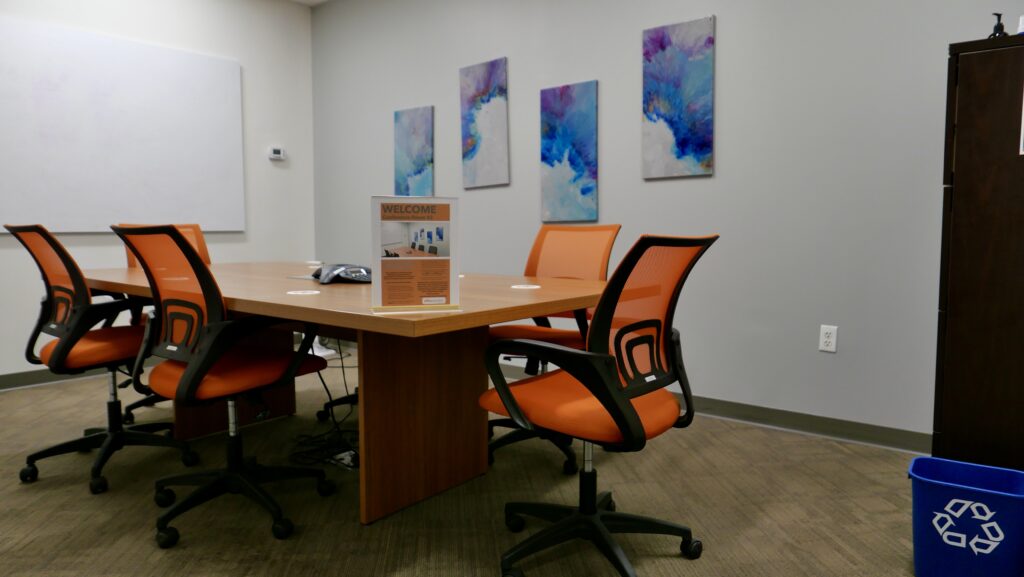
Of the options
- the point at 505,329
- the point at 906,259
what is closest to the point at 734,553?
the point at 505,329

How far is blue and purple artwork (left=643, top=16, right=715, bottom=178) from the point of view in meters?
3.34

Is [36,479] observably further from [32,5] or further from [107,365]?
[32,5]

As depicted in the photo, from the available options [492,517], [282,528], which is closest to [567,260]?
[492,517]

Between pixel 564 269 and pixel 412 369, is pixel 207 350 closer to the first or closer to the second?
pixel 412 369

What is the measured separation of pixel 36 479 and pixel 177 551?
99 cm

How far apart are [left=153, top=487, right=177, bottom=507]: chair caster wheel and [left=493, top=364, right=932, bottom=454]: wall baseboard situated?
2.47 m

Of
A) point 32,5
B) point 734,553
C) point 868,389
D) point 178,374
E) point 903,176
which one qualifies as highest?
point 32,5

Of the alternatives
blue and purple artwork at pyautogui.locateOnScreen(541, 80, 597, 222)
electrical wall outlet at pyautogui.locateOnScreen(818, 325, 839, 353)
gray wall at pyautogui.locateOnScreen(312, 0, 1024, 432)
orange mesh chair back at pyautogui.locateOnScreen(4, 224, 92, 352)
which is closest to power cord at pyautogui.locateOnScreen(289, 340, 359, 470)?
orange mesh chair back at pyautogui.locateOnScreen(4, 224, 92, 352)

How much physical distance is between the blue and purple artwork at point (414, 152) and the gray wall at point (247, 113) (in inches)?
42.8

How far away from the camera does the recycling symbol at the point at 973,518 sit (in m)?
1.70

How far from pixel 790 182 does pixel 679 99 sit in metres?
0.70

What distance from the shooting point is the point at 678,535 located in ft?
6.54

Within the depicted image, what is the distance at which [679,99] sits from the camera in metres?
3.42

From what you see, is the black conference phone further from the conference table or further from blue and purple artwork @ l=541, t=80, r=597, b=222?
blue and purple artwork @ l=541, t=80, r=597, b=222
